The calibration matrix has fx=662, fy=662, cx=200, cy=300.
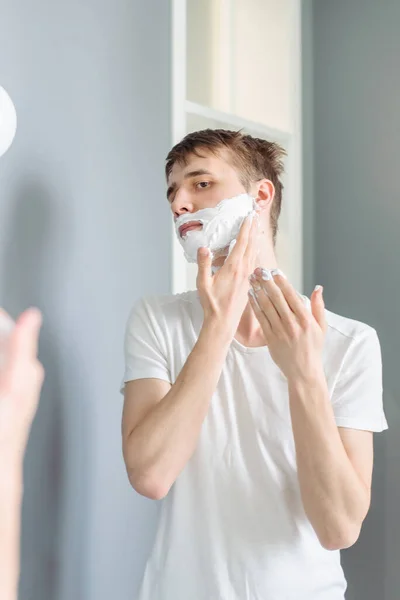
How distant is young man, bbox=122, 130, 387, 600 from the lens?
0.90 m

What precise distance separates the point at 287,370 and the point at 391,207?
765mm

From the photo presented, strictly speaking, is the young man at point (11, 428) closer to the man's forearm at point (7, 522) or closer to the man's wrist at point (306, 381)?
the man's forearm at point (7, 522)

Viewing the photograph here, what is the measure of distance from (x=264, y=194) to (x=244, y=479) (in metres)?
0.49

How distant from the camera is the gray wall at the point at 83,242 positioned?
98 centimetres

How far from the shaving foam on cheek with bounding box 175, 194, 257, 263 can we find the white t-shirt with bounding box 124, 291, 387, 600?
120 mm

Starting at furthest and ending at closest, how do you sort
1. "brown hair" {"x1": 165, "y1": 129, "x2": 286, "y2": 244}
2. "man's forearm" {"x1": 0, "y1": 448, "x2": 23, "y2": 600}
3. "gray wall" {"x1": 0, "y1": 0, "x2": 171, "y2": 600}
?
1. "brown hair" {"x1": 165, "y1": 129, "x2": 286, "y2": 244}
2. "gray wall" {"x1": 0, "y1": 0, "x2": 171, "y2": 600}
3. "man's forearm" {"x1": 0, "y1": 448, "x2": 23, "y2": 600}

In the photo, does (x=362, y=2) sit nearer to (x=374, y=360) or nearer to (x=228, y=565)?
(x=374, y=360)

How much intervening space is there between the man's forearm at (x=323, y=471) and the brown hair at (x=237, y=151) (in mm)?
398

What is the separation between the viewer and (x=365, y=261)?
1585 millimetres

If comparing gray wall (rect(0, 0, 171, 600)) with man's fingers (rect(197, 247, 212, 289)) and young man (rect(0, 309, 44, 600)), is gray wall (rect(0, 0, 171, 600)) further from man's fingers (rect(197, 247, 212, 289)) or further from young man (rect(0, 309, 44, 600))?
young man (rect(0, 309, 44, 600))

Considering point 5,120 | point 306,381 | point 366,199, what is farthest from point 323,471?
point 366,199

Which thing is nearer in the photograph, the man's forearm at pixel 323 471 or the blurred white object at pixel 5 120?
the blurred white object at pixel 5 120

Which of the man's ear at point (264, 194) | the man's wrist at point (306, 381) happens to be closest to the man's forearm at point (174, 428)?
the man's wrist at point (306, 381)

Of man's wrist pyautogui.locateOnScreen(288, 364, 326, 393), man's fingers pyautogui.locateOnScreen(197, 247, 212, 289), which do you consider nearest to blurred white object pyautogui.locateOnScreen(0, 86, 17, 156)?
man's fingers pyautogui.locateOnScreen(197, 247, 212, 289)
